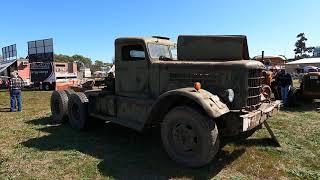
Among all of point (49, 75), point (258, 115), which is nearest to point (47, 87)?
point (49, 75)

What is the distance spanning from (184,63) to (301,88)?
954 cm

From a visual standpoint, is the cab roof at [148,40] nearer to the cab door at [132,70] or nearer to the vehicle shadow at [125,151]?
the cab door at [132,70]

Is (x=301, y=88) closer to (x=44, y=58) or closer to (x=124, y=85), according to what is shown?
(x=124, y=85)

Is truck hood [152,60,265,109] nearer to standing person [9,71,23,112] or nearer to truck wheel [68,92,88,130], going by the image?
truck wheel [68,92,88,130]

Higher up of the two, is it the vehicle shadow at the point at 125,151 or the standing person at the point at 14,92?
the standing person at the point at 14,92

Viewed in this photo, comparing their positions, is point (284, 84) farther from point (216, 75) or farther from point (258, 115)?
point (216, 75)

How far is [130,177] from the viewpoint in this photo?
19.2ft

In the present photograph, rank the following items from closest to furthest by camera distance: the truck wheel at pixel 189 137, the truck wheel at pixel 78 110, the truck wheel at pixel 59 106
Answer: the truck wheel at pixel 189 137 < the truck wheel at pixel 78 110 < the truck wheel at pixel 59 106

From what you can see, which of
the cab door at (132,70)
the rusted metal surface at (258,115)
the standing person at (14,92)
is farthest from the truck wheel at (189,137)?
the standing person at (14,92)

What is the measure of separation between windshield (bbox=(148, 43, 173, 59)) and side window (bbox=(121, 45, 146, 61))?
166 mm

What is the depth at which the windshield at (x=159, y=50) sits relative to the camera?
24.6 feet

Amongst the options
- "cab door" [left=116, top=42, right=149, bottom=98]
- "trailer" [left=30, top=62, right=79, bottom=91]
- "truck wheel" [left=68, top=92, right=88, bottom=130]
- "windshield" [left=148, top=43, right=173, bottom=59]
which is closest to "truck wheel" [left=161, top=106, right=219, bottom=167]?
"cab door" [left=116, top=42, right=149, bottom=98]

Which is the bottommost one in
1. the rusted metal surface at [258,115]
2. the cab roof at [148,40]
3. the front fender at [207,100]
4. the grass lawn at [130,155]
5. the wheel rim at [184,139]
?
the grass lawn at [130,155]

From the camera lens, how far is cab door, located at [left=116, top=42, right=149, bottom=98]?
7516 mm
